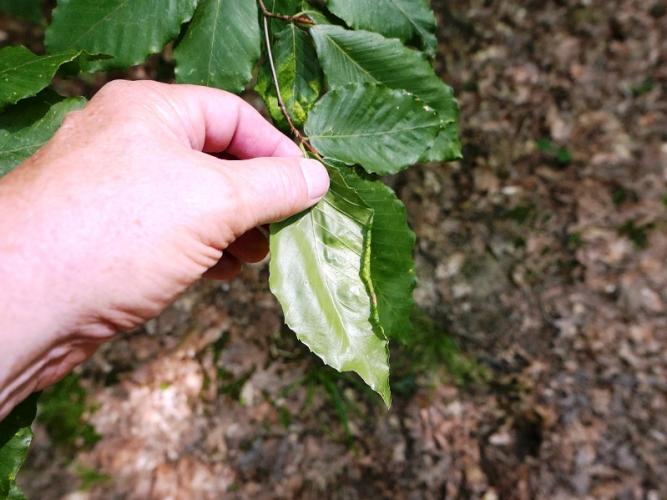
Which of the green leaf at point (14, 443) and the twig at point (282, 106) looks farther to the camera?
the twig at point (282, 106)

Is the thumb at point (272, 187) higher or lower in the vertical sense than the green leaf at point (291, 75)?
lower

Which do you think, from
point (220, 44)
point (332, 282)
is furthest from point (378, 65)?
point (332, 282)

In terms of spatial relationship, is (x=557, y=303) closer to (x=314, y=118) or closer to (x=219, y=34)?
(x=314, y=118)

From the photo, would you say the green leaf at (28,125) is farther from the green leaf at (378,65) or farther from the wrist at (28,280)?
the green leaf at (378,65)

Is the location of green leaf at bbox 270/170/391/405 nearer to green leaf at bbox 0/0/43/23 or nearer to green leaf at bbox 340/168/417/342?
green leaf at bbox 340/168/417/342

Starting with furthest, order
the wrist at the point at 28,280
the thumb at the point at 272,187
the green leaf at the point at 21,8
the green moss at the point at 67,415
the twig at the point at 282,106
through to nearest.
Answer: the green moss at the point at 67,415 < the green leaf at the point at 21,8 < the twig at the point at 282,106 < the thumb at the point at 272,187 < the wrist at the point at 28,280

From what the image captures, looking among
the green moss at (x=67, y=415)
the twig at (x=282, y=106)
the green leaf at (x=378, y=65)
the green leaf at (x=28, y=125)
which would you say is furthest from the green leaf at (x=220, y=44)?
the green moss at (x=67, y=415)

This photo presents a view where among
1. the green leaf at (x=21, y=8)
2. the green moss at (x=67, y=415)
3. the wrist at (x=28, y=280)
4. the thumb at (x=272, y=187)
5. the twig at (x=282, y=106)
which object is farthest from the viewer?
the green moss at (x=67, y=415)
